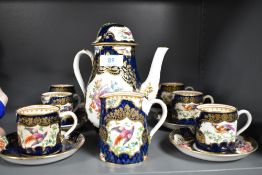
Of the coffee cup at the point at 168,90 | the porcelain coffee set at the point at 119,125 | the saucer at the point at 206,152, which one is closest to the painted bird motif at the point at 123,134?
the porcelain coffee set at the point at 119,125

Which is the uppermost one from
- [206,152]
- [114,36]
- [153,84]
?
[114,36]

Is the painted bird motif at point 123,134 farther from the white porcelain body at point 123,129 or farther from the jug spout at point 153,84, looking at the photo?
the jug spout at point 153,84

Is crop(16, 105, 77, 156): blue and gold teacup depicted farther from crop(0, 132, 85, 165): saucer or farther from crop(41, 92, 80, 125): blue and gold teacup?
crop(41, 92, 80, 125): blue and gold teacup

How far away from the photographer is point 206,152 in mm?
544

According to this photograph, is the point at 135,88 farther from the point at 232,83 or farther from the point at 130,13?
the point at 130,13

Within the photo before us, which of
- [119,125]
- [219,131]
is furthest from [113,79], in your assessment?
[219,131]

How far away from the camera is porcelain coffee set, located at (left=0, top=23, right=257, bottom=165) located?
0.53 metres

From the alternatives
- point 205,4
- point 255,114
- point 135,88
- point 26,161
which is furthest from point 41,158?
point 205,4

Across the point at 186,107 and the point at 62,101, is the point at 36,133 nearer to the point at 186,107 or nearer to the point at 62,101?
the point at 62,101

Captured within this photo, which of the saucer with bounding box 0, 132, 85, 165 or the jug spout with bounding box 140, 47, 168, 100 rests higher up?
the jug spout with bounding box 140, 47, 168, 100

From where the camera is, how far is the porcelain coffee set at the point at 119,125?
53 cm

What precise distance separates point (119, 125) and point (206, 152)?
174mm

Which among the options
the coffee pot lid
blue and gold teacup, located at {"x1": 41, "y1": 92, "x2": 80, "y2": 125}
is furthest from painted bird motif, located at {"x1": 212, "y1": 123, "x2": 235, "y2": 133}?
blue and gold teacup, located at {"x1": 41, "y1": 92, "x2": 80, "y2": 125}

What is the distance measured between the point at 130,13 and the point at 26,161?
58 cm
